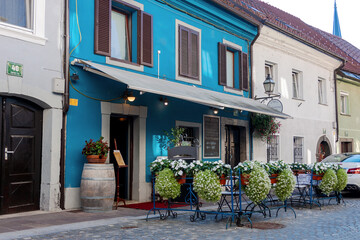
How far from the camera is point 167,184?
698 centimetres

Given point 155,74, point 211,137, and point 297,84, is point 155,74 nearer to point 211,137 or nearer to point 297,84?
point 211,137

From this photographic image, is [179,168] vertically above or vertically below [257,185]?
above

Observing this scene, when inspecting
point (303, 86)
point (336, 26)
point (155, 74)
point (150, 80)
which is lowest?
point (150, 80)

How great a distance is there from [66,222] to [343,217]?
5.01 metres

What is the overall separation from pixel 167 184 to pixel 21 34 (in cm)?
378

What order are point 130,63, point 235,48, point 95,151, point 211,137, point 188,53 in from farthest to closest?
point 235,48 → point 211,137 → point 188,53 → point 130,63 → point 95,151

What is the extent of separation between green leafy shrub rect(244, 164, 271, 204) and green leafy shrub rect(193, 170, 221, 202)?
507 millimetres

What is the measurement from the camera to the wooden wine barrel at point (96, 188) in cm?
784

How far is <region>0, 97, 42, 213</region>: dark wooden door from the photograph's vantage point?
7.46 m

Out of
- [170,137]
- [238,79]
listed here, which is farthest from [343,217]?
[238,79]

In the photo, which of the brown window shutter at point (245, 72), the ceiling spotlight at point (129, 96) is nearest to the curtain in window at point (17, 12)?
the ceiling spotlight at point (129, 96)

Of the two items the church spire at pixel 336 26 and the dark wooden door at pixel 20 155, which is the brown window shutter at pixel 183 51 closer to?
the dark wooden door at pixel 20 155

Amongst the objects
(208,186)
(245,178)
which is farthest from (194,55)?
(208,186)

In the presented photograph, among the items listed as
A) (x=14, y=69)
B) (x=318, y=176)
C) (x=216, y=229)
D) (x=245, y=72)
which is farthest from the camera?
(x=245, y=72)
